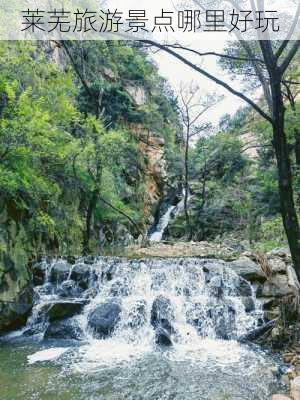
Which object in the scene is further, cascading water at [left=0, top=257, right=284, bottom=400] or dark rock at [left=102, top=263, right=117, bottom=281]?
dark rock at [left=102, top=263, right=117, bottom=281]

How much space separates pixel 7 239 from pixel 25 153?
204 centimetres

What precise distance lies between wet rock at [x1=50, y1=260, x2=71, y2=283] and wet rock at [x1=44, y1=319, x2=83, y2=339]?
1.78 metres

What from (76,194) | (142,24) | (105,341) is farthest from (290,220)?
(76,194)

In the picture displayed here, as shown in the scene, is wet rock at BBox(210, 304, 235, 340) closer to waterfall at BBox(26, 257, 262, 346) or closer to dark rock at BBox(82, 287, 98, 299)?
waterfall at BBox(26, 257, 262, 346)

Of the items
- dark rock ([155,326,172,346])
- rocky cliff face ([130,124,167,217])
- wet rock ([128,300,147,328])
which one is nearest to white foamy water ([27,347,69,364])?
wet rock ([128,300,147,328])

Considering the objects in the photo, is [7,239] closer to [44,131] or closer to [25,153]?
[25,153]

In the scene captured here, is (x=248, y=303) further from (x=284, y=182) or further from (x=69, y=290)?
(x=284, y=182)

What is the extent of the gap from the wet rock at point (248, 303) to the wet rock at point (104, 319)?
2.97m

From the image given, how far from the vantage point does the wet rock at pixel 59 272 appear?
31.3ft

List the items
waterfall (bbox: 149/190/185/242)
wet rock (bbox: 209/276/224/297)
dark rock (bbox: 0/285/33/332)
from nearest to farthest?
dark rock (bbox: 0/285/33/332) → wet rock (bbox: 209/276/224/297) → waterfall (bbox: 149/190/185/242)

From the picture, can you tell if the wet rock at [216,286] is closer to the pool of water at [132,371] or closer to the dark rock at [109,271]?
the pool of water at [132,371]

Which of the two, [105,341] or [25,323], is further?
[25,323]

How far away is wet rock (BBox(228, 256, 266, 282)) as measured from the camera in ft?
29.9

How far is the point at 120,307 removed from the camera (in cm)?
828
